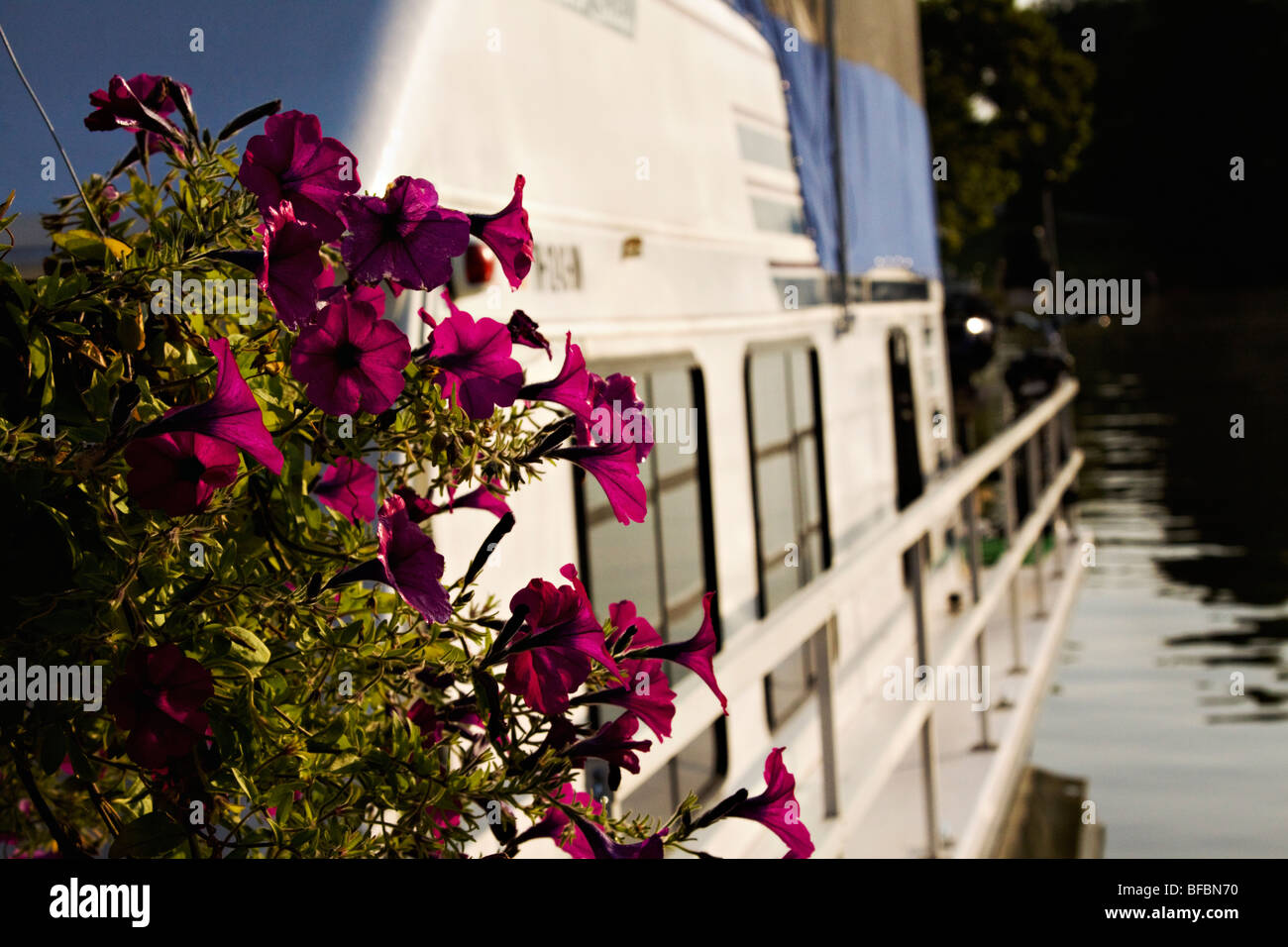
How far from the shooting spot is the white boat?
318 cm

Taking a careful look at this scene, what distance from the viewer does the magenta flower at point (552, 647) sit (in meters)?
1.42

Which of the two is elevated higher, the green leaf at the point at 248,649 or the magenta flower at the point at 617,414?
the magenta flower at the point at 617,414

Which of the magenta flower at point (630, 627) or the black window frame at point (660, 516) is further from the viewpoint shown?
the black window frame at point (660, 516)

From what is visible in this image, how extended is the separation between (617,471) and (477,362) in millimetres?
191

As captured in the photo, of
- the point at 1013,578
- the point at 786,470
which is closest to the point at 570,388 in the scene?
the point at 786,470

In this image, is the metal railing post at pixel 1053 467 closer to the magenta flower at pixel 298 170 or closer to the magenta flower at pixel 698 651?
the magenta flower at pixel 698 651

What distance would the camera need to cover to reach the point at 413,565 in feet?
4.44

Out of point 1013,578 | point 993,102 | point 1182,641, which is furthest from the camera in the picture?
point 993,102

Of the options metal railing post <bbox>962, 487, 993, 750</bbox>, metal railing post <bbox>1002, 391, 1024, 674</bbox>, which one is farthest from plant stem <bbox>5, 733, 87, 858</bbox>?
metal railing post <bbox>1002, 391, 1024, 674</bbox>

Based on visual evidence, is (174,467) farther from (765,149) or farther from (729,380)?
(765,149)

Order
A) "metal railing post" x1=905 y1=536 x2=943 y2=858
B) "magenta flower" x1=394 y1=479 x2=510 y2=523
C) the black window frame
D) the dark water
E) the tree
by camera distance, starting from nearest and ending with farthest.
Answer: "magenta flower" x1=394 y1=479 x2=510 y2=523 < the black window frame < "metal railing post" x1=905 y1=536 x2=943 y2=858 < the dark water < the tree

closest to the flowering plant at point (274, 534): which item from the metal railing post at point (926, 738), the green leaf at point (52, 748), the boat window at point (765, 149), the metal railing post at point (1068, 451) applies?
the green leaf at point (52, 748)

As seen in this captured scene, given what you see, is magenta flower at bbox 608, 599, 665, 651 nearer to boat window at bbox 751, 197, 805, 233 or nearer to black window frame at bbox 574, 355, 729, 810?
black window frame at bbox 574, 355, 729, 810

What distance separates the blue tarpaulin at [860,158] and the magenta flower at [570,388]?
402 cm
